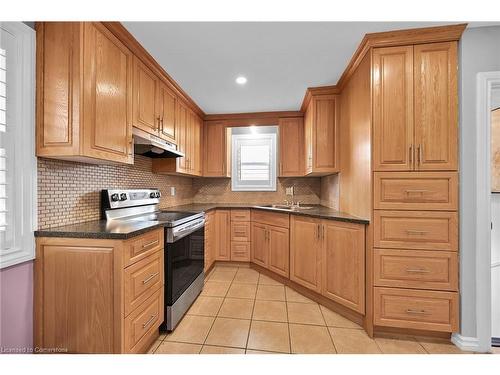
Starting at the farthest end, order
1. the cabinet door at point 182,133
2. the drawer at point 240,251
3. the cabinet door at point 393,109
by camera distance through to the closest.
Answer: the drawer at point 240,251
the cabinet door at point 182,133
the cabinet door at point 393,109

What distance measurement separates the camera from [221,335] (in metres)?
1.83

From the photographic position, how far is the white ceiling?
1.68 metres

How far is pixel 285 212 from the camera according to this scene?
280 centimetres

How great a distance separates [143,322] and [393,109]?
2.48 metres

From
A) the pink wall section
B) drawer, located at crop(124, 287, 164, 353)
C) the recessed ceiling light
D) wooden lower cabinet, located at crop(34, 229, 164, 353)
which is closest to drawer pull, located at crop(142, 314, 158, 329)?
drawer, located at crop(124, 287, 164, 353)

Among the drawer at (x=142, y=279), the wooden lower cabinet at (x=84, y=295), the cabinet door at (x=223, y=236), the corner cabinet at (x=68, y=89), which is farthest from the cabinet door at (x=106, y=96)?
the cabinet door at (x=223, y=236)

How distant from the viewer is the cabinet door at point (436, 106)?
1.73 m

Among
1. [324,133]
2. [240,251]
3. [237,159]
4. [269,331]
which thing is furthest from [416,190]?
[237,159]

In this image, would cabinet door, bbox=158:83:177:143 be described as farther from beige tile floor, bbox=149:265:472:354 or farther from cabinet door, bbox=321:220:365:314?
cabinet door, bbox=321:220:365:314

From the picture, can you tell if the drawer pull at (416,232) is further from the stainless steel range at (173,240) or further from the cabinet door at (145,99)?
the cabinet door at (145,99)

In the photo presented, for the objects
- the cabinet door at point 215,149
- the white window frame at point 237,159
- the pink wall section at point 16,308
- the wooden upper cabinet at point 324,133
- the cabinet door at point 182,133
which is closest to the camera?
the pink wall section at point 16,308

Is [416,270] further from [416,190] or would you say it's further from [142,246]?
[142,246]

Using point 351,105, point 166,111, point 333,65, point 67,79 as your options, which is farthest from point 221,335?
point 333,65

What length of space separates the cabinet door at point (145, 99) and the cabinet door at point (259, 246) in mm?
1857
